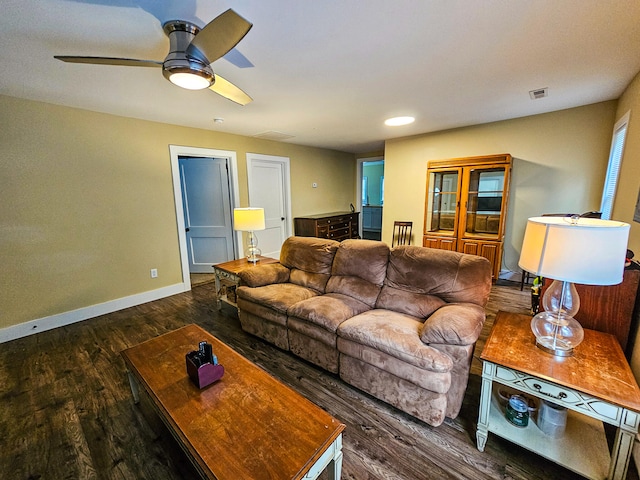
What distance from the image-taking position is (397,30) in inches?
63.8

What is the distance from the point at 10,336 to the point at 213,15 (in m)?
3.60

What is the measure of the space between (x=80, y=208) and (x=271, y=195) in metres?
2.79

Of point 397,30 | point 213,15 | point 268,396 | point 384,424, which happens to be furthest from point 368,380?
point 213,15

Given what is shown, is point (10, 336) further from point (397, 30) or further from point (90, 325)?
point (397, 30)

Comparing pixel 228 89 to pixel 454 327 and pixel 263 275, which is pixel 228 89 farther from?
pixel 454 327

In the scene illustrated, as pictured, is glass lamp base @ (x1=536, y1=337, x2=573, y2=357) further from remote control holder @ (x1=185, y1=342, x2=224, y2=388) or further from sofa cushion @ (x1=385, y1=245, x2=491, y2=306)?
remote control holder @ (x1=185, y1=342, x2=224, y2=388)

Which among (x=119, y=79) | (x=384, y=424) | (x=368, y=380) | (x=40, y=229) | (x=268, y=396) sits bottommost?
(x=384, y=424)

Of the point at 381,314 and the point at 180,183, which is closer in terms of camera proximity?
the point at 381,314

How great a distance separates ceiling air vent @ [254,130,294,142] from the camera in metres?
4.25

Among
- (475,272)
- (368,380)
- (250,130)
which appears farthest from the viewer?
(250,130)

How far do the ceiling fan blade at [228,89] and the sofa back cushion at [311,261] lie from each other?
1509mm

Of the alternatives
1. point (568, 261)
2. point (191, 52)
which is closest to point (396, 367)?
point (568, 261)

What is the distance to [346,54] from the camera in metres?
1.88

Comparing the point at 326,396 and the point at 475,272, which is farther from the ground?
the point at 475,272
